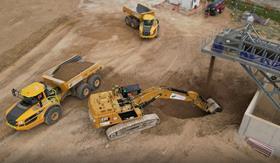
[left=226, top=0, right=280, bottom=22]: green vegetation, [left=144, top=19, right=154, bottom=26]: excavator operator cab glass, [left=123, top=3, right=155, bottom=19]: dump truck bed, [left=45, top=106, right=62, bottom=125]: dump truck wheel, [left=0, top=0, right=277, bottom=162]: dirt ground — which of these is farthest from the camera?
[left=226, top=0, right=280, bottom=22]: green vegetation

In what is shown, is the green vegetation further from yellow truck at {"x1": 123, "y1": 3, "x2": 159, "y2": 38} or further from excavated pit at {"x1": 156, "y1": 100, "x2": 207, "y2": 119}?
excavated pit at {"x1": 156, "y1": 100, "x2": 207, "y2": 119}

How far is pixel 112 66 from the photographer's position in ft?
61.2

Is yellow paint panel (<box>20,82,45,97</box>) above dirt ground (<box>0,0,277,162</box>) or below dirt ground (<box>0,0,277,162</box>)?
above

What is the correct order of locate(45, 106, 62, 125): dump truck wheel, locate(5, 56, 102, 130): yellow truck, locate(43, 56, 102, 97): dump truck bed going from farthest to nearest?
locate(43, 56, 102, 97): dump truck bed → locate(45, 106, 62, 125): dump truck wheel → locate(5, 56, 102, 130): yellow truck

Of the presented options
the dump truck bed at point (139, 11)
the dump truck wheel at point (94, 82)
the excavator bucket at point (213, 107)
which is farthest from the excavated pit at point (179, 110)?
the dump truck bed at point (139, 11)

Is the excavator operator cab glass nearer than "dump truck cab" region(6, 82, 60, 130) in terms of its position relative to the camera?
No

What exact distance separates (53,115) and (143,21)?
407 inches

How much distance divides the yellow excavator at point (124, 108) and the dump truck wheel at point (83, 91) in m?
1.99

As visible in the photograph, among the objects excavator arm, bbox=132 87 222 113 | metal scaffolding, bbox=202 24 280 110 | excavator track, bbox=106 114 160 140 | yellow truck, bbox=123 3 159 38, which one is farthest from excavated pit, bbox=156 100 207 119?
yellow truck, bbox=123 3 159 38

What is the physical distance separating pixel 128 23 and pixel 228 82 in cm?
950

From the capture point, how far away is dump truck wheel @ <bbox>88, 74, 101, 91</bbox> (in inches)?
631

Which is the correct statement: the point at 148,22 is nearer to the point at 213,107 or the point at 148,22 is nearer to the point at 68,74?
the point at 68,74

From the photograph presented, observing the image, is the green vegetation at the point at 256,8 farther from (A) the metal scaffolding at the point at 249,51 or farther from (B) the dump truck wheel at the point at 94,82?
(B) the dump truck wheel at the point at 94,82

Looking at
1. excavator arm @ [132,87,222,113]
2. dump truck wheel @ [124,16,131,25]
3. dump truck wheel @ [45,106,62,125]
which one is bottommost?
dump truck wheel @ [45,106,62,125]
